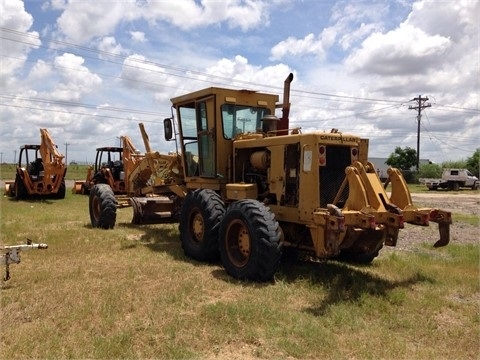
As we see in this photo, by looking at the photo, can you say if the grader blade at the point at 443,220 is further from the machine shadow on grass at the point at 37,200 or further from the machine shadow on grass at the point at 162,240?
the machine shadow on grass at the point at 37,200

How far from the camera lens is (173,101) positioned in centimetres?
982

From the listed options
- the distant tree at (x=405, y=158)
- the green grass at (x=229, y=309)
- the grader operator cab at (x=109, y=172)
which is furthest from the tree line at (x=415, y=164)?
the green grass at (x=229, y=309)

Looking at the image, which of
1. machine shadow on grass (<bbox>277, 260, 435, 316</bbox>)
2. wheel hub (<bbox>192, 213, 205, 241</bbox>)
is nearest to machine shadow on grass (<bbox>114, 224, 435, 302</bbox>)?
machine shadow on grass (<bbox>277, 260, 435, 316</bbox>)

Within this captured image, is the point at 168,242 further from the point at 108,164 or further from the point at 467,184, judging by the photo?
the point at 467,184

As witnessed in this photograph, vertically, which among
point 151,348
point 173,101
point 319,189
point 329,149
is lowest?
point 151,348

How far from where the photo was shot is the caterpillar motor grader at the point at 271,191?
20.9 ft

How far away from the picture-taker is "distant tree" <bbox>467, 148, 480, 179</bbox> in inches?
2169

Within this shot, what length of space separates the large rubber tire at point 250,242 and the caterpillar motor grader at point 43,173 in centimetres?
1543

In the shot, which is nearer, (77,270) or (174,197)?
(77,270)

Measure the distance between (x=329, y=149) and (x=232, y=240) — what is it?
196 cm

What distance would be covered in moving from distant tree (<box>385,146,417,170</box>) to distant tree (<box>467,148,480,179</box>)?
20.2 feet

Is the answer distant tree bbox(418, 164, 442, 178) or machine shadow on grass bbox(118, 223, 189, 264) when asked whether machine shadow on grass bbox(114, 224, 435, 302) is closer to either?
machine shadow on grass bbox(118, 223, 189, 264)

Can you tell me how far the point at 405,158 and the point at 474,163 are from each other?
7.74 meters

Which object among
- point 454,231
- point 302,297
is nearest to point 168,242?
point 302,297
